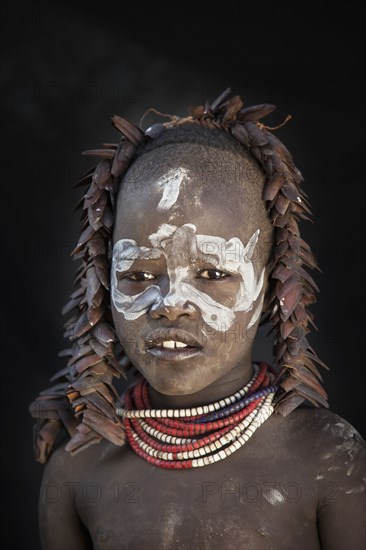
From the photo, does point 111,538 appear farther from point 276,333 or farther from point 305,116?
point 305,116

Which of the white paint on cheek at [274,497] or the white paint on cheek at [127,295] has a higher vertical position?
the white paint on cheek at [127,295]

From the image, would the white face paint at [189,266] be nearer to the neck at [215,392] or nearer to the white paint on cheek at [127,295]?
the white paint on cheek at [127,295]

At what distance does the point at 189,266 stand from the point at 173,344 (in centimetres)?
21

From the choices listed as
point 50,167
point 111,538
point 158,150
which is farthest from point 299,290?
point 50,167

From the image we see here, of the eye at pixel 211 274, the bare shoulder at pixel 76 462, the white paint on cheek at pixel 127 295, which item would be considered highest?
the eye at pixel 211 274

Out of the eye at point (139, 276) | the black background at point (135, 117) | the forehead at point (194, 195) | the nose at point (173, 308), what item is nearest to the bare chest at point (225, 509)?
the nose at point (173, 308)

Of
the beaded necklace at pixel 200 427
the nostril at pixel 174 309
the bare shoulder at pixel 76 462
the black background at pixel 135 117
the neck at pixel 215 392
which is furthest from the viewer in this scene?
the black background at pixel 135 117

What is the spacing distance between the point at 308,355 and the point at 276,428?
0.23 m

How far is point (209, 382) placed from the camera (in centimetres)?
239

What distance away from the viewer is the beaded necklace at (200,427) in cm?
241

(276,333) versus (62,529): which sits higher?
(276,333)

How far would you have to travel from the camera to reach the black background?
3.39 m

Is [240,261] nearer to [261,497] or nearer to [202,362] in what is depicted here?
[202,362]

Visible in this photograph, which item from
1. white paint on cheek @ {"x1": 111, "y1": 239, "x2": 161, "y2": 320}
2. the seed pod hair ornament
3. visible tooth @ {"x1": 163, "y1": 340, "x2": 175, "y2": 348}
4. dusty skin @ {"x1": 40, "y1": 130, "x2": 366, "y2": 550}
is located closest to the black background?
the seed pod hair ornament
